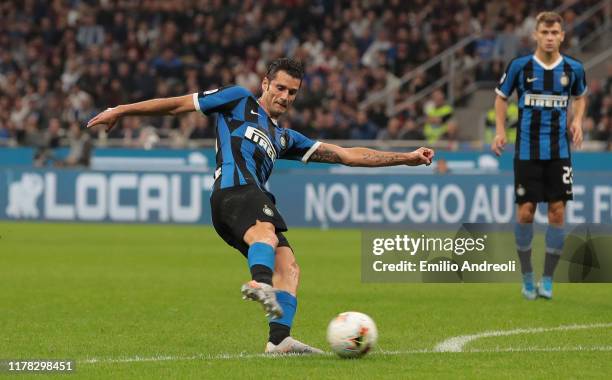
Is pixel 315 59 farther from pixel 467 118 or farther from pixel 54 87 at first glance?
pixel 54 87

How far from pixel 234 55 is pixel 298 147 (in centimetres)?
2100

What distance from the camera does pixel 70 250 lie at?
1636 cm

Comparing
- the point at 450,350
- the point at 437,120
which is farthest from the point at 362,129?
the point at 450,350

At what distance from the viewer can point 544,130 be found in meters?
10.4

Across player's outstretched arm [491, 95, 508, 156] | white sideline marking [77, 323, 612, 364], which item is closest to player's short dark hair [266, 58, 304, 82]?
white sideline marking [77, 323, 612, 364]

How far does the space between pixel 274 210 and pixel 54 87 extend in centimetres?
2203

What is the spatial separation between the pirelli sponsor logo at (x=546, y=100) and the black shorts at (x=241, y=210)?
13.5ft

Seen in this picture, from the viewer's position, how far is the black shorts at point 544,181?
34.2ft

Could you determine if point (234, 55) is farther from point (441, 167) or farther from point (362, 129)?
point (441, 167)

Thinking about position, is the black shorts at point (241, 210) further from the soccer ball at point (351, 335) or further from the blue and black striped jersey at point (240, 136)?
the soccer ball at point (351, 335)

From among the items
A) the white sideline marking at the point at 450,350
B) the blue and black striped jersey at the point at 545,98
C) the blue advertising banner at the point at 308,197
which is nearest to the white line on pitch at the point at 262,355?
the white sideline marking at the point at 450,350

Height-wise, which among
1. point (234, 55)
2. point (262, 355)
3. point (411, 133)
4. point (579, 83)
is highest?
point (234, 55)

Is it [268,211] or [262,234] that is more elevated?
[268,211]

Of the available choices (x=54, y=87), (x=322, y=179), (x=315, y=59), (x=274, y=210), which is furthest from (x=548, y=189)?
(x=54, y=87)
